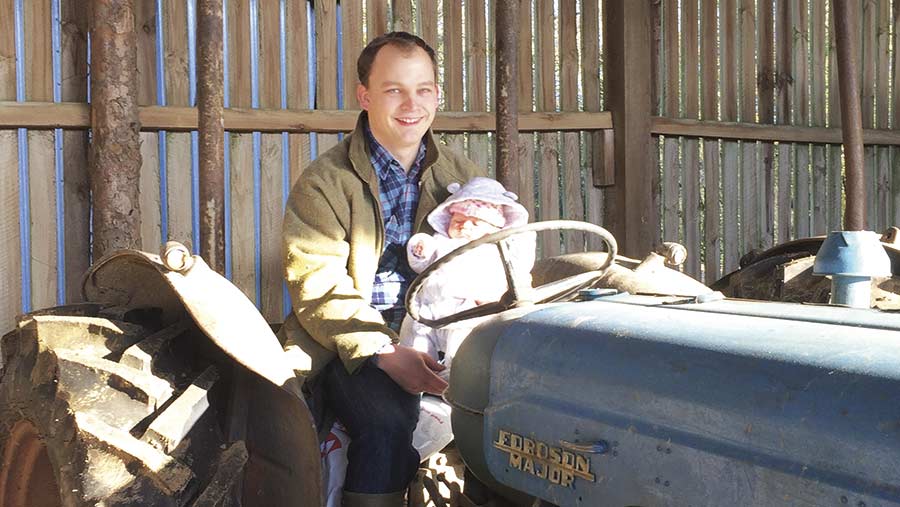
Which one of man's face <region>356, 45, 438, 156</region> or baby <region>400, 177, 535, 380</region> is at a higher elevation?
man's face <region>356, 45, 438, 156</region>

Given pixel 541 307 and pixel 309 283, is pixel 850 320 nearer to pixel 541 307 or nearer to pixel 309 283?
pixel 541 307

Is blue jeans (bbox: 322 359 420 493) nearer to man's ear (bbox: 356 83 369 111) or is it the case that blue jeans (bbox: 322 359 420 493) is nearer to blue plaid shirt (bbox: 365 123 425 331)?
blue plaid shirt (bbox: 365 123 425 331)

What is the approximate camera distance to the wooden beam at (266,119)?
432 cm

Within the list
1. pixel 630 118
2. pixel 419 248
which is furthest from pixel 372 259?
pixel 630 118

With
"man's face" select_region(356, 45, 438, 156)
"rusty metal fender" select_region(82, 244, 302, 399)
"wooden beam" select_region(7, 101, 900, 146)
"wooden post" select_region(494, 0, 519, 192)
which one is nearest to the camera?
"rusty metal fender" select_region(82, 244, 302, 399)

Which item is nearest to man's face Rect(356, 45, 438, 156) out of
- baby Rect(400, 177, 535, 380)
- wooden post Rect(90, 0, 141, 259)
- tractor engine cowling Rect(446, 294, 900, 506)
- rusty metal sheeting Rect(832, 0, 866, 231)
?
baby Rect(400, 177, 535, 380)

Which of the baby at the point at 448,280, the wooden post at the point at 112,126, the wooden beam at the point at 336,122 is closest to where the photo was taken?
the baby at the point at 448,280

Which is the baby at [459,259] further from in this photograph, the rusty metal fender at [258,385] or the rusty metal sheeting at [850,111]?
the rusty metal sheeting at [850,111]

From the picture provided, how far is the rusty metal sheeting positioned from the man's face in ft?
9.06

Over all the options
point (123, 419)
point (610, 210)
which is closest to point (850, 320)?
point (123, 419)

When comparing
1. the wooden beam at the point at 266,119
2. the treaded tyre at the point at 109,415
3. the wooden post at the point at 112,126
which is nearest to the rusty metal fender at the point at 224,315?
the treaded tyre at the point at 109,415

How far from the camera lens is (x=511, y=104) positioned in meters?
4.96

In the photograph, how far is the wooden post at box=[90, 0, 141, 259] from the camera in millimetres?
4223

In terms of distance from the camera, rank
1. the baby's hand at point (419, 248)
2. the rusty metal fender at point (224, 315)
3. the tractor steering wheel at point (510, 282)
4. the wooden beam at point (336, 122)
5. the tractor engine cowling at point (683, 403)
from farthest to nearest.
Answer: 1. the wooden beam at point (336, 122)
2. the baby's hand at point (419, 248)
3. the rusty metal fender at point (224, 315)
4. the tractor steering wheel at point (510, 282)
5. the tractor engine cowling at point (683, 403)
